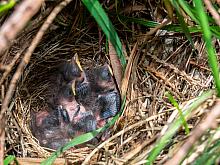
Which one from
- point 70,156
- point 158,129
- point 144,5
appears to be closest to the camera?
point 158,129

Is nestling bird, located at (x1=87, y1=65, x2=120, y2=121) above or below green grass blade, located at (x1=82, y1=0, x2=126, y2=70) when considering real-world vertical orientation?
below

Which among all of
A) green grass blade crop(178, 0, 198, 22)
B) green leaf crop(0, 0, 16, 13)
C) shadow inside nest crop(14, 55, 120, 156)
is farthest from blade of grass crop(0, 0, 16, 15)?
shadow inside nest crop(14, 55, 120, 156)

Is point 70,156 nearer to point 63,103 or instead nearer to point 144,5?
point 63,103

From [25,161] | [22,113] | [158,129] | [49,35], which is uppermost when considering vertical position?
[49,35]

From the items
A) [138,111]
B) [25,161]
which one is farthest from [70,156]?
[138,111]

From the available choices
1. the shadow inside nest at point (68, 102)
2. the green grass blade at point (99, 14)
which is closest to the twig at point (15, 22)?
the green grass blade at point (99, 14)

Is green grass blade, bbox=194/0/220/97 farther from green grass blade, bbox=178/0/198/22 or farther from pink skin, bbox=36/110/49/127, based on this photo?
pink skin, bbox=36/110/49/127

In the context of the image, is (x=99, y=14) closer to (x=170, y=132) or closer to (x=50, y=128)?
(x=170, y=132)
